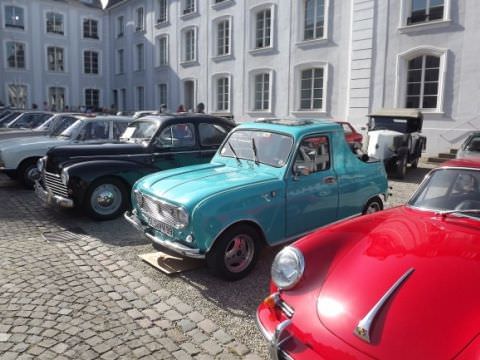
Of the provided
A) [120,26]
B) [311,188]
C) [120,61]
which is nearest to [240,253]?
[311,188]

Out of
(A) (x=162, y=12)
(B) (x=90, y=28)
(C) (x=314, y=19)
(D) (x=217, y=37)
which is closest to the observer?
(C) (x=314, y=19)

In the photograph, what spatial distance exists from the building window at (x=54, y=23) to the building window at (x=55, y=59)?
1345 millimetres

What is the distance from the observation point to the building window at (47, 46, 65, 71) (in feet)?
109

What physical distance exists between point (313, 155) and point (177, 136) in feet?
10.4

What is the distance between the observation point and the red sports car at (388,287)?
2158 mm

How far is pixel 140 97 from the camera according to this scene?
3152cm

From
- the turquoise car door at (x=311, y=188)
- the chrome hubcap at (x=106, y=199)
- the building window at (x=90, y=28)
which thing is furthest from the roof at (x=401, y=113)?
the building window at (x=90, y=28)

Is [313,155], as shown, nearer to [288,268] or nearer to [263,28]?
[288,268]

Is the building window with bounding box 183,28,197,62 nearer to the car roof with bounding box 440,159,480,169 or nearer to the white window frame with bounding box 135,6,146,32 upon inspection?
the white window frame with bounding box 135,6,146,32

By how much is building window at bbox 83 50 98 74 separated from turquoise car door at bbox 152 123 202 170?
31086 millimetres

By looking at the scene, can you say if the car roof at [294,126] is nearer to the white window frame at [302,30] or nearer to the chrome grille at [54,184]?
the chrome grille at [54,184]

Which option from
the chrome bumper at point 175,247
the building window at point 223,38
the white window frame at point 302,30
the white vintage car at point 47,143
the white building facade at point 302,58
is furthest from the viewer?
the building window at point 223,38

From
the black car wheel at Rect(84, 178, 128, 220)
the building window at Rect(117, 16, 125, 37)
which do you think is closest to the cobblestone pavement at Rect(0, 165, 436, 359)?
the black car wheel at Rect(84, 178, 128, 220)

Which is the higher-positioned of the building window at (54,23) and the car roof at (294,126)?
the building window at (54,23)
